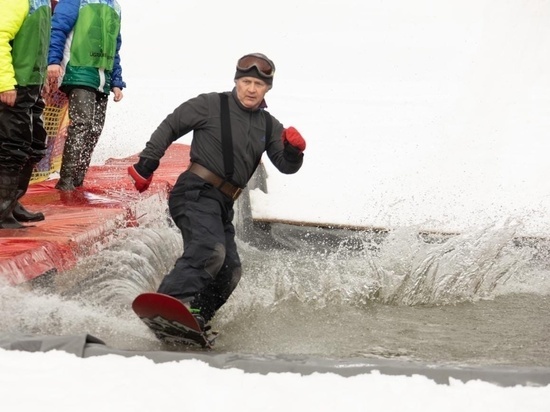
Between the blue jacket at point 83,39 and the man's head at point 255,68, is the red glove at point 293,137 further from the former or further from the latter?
the blue jacket at point 83,39

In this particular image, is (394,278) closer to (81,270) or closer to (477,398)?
(81,270)

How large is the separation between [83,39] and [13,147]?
1859mm

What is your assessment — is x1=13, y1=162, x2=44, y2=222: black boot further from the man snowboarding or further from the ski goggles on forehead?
the ski goggles on forehead

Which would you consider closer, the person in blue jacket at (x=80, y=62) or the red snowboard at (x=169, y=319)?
the red snowboard at (x=169, y=319)

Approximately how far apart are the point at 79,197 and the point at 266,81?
2.24 meters

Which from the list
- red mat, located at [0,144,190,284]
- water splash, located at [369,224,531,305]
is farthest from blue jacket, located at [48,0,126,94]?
water splash, located at [369,224,531,305]

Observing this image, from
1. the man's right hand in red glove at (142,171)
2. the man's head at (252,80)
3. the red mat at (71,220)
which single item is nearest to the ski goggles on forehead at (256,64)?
the man's head at (252,80)

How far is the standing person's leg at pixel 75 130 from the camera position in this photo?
7.07m

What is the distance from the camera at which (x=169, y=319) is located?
4371 mm

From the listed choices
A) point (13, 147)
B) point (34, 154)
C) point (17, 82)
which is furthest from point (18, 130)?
point (34, 154)

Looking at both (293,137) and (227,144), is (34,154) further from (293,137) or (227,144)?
(293,137)

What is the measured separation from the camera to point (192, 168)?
5.03 meters

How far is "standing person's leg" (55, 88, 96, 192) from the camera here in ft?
23.2

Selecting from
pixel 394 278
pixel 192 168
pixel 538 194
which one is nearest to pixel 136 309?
pixel 192 168
